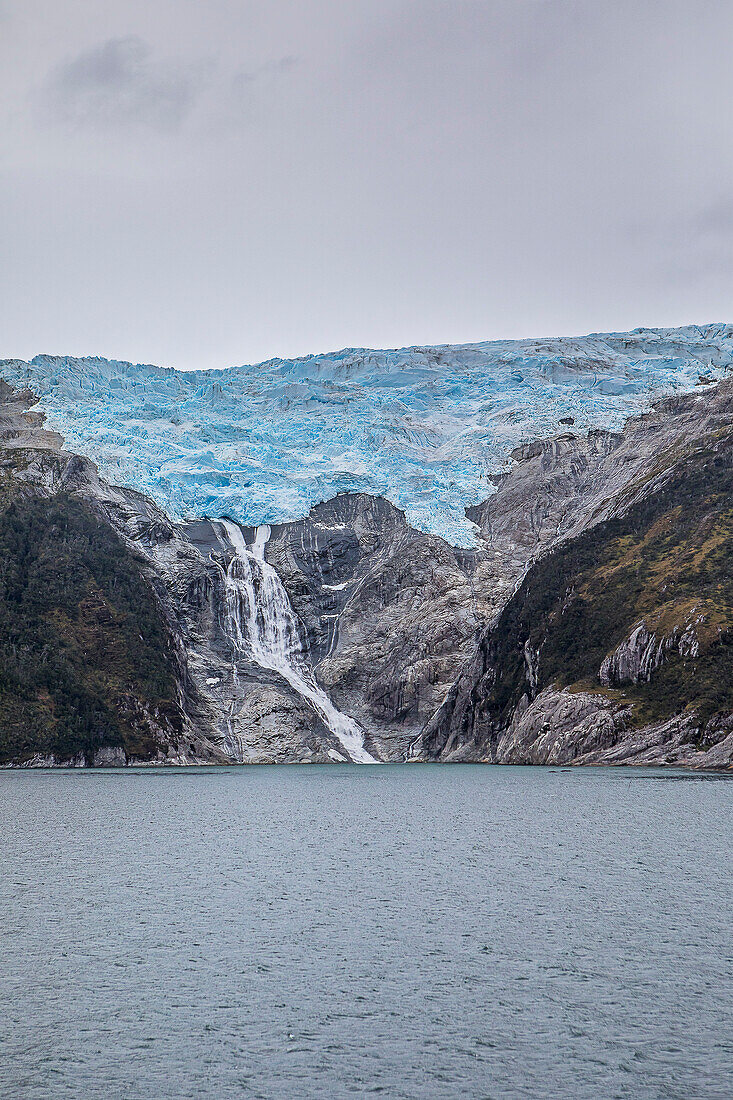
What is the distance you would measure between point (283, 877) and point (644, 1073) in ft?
70.9

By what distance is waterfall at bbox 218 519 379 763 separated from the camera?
491 ft

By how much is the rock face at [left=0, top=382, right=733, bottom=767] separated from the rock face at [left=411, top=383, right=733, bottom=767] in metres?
0.28

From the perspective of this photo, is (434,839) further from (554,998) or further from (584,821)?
(554,998)

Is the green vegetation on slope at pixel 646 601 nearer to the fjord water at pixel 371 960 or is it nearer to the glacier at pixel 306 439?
the glacier at pixel 306 439

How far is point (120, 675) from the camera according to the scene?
127250mm

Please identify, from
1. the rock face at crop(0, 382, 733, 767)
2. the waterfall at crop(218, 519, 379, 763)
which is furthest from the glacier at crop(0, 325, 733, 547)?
the waterfall at crop(218, 519, 379, 763)

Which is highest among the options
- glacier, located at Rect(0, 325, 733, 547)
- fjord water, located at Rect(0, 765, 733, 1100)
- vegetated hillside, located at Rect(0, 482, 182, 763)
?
glacier, located at Rect(0, 325, 733, 547)

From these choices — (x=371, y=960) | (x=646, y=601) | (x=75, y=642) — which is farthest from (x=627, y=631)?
(x=371, y=960)

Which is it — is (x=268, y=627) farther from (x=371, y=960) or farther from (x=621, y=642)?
(x=371, y=960)

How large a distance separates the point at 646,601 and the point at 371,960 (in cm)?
9193

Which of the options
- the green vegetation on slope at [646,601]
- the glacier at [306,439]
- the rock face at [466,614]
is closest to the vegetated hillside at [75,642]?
the rock face at [466,614]

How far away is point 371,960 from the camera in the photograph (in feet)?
77.5

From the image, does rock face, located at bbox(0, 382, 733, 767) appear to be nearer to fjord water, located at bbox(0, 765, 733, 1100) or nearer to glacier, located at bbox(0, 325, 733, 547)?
glacier, located at bbox(0, 325, 733, 547)

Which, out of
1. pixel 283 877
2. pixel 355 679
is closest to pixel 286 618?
pixel 355 679
